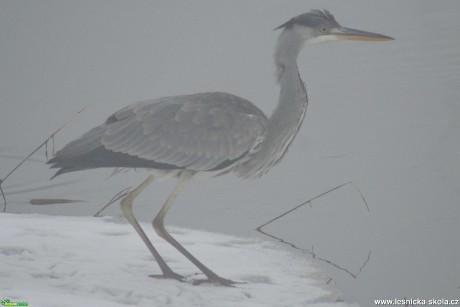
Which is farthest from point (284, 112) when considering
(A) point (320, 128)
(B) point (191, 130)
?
(A) point (320, 128)

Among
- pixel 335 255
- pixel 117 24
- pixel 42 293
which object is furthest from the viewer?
pixel 117 24

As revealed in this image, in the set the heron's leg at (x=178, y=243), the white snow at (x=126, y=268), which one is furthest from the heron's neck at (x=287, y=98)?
the white snow at (x=126, y=268)

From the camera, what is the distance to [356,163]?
33.1ft

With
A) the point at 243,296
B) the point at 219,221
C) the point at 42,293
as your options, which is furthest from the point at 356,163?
the point at 42,293

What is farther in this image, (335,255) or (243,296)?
(335,255)

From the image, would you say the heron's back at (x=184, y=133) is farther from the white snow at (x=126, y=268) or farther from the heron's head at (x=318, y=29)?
the heron's head at (x=318, y=29)

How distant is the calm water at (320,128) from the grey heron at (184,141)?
1351 mm

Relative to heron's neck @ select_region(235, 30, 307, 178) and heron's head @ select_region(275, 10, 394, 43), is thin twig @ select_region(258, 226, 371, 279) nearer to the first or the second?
heron's neck @ select_region(235, 30, 307, 178)

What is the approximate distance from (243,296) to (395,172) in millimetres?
4600

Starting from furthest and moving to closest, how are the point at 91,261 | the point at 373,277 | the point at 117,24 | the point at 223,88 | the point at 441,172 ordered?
the point at 117,24 < the point at 223,88 < the point at 441,172 < the point at 373,277 < the point at 91,261

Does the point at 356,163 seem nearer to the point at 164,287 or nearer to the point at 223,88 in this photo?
the point at 223,88

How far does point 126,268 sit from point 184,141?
3.27ft

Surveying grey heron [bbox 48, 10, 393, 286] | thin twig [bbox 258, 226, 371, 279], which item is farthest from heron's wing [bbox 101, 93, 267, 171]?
thin twig [bbox 258, 226, 371, 279]

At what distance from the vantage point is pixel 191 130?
627 centimetres
